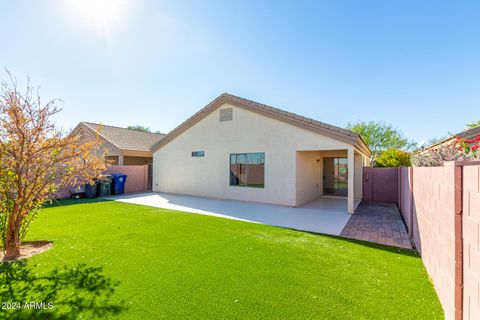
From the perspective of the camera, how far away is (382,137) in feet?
108

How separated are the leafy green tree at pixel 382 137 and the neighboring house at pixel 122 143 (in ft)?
104

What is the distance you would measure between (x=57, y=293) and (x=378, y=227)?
26.7ft

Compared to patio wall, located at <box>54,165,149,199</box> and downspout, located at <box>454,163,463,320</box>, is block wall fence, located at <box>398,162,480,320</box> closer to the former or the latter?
downspout, located at <box>454,163,463,320</box>

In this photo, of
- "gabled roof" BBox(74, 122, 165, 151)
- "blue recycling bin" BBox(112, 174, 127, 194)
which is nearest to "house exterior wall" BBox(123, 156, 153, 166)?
"gabled roof" BBox(74, 122, 165, 151)

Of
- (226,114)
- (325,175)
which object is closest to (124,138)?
(226,114)

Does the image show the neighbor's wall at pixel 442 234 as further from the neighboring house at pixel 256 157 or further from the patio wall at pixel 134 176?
the patio wall at pixel 134 176

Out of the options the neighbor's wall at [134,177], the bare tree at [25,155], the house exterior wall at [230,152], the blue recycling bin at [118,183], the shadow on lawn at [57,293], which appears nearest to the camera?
the shadow on lawn at [57,293]

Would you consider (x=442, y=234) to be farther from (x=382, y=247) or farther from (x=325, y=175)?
(x=325, y=175)

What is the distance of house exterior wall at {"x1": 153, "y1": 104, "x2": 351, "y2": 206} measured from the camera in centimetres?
962

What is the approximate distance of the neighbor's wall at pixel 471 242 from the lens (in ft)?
5.46

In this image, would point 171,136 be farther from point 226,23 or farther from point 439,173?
point 439,173

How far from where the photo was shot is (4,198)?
14.0 feet

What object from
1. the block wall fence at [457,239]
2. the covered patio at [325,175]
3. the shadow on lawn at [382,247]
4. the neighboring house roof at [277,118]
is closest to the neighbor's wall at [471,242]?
the block wall fence at [457,239]

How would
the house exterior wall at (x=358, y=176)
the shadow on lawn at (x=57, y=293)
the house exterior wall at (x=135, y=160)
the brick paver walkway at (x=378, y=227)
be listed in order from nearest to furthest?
1. the shadow on lawn at (x=57, y=293)
2. the brick paver walkway at (x=378, y=227)
3. the house exterior wall at (x=358, y=176)
4. the house exterior wall at (x=135, y=160)
